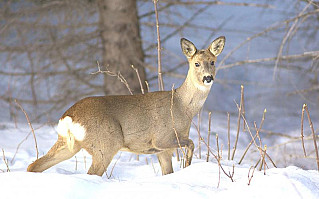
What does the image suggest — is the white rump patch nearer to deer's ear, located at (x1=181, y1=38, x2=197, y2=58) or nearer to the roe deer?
the roe deer

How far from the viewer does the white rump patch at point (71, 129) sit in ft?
13.5

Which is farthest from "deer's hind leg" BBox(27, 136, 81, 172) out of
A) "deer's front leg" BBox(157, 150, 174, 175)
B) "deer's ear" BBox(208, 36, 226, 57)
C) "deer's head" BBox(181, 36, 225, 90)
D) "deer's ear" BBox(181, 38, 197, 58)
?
"deer's ear" BBox(208, 36, 226, 57)

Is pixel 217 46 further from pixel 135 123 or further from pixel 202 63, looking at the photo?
pixel 135 123

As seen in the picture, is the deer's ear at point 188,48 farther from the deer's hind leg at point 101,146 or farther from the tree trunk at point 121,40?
the tree trunk at point 121,40

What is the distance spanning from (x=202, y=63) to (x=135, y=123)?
0.80m

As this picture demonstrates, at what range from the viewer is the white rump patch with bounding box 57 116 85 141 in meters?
4.12

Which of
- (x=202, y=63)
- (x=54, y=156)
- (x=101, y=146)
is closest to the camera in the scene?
(x=101, y=146)

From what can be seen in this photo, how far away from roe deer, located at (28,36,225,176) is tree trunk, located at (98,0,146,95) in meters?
4.21

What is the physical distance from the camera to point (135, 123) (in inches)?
172

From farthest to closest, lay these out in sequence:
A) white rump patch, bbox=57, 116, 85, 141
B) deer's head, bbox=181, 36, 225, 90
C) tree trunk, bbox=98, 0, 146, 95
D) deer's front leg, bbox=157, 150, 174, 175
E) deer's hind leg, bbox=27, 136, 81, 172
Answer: tree trunk, bbox=98, 0, 146, 95
deer's front leg, bbox=157, 150, 174, 175
deer's head, bbox=181, 36, 225, 90
deer's hind leg, bbox=27, 136, 81, 172
white rump patch, bbox=57, 116, 85, 141

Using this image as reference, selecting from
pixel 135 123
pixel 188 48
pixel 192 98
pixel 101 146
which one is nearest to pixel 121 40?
pixel 188 48

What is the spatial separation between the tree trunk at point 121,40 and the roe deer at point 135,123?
13.8 ft

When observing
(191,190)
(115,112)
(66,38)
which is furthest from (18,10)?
(191,190)

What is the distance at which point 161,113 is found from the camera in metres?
4.52
